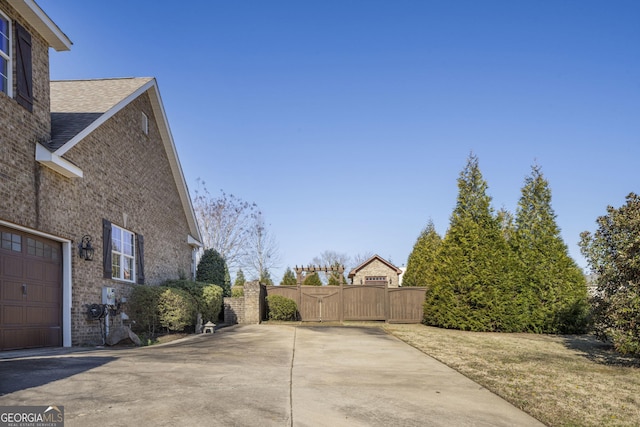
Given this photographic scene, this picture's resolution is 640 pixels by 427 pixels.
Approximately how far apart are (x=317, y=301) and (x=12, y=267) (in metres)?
14.4

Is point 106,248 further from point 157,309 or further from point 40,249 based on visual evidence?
point 40,249

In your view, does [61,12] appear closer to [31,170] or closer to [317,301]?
[31,170]

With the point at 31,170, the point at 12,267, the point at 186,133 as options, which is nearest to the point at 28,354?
the point at 12,267

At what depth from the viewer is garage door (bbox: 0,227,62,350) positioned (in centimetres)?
908

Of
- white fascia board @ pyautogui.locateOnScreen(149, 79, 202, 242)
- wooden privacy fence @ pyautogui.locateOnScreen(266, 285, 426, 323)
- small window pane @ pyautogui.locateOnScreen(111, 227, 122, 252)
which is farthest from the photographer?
wooden privacy fence @ pyautogui.locateOnScreen(266, 285, 426, 323)

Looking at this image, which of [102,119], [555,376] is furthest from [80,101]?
[555,376]

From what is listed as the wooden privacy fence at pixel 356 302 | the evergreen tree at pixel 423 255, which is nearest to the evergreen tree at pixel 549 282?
the wooden privacy fence at pixel 356 302

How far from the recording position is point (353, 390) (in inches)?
245

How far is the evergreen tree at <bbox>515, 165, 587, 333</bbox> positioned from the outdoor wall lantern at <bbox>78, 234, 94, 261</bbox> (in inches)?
557

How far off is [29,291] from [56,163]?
102 inches

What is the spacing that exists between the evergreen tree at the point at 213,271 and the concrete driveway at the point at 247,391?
531 inches

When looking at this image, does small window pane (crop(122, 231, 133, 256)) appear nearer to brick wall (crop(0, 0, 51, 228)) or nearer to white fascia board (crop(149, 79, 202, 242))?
white fascia board (crop(149, 79, 202, 242))

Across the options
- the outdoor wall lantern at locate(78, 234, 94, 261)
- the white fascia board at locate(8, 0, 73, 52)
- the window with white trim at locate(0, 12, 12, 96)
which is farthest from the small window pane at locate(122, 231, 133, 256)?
the window with white trim at locate(0, 12, 12, 96)

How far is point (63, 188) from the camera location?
10.7 metres
